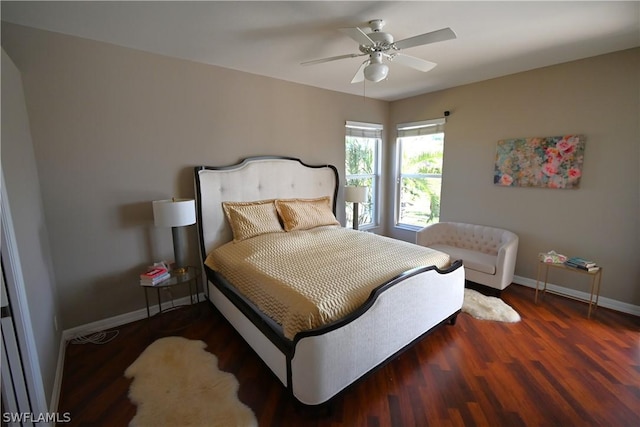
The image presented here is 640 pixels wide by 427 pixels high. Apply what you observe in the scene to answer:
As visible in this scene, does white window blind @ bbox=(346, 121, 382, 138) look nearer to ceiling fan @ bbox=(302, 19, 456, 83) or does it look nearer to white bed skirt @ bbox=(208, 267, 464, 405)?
ceiling fan @ bbox=(302, 19, 456, 83)

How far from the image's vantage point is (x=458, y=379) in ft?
6.32

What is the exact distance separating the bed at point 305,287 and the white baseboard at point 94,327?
552 millimetres

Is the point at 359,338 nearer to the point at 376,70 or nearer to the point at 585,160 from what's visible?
the point at 376,70

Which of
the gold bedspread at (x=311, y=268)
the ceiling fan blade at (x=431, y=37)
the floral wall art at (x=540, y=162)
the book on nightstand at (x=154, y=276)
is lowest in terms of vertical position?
the book on nightstand at (x=154, y=276)

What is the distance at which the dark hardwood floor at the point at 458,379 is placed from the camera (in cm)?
164

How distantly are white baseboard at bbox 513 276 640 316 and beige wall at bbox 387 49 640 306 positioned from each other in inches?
1.8

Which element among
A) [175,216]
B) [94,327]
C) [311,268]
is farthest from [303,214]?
[94,327]

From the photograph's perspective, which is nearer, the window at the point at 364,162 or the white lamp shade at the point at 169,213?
the white lamp shade at the point at 169,213

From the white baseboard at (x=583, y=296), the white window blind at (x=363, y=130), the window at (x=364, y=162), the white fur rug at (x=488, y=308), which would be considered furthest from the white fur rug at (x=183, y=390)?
Answer: the white baseboard at (x=583, y=296)

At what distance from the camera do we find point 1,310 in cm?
134

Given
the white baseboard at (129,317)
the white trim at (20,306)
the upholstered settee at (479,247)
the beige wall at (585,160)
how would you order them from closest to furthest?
the white trim at (20,306)
the white baseboard at (129,317)
the beige wall at (585,160)
the upholstered settee at (479,247)

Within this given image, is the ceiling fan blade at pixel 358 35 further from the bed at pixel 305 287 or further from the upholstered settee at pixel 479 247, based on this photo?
the upholstered settee at pixel 479 247

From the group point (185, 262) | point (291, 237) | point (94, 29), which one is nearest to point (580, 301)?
point (291, 237)

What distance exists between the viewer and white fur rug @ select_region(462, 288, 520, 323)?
267 centimetres
